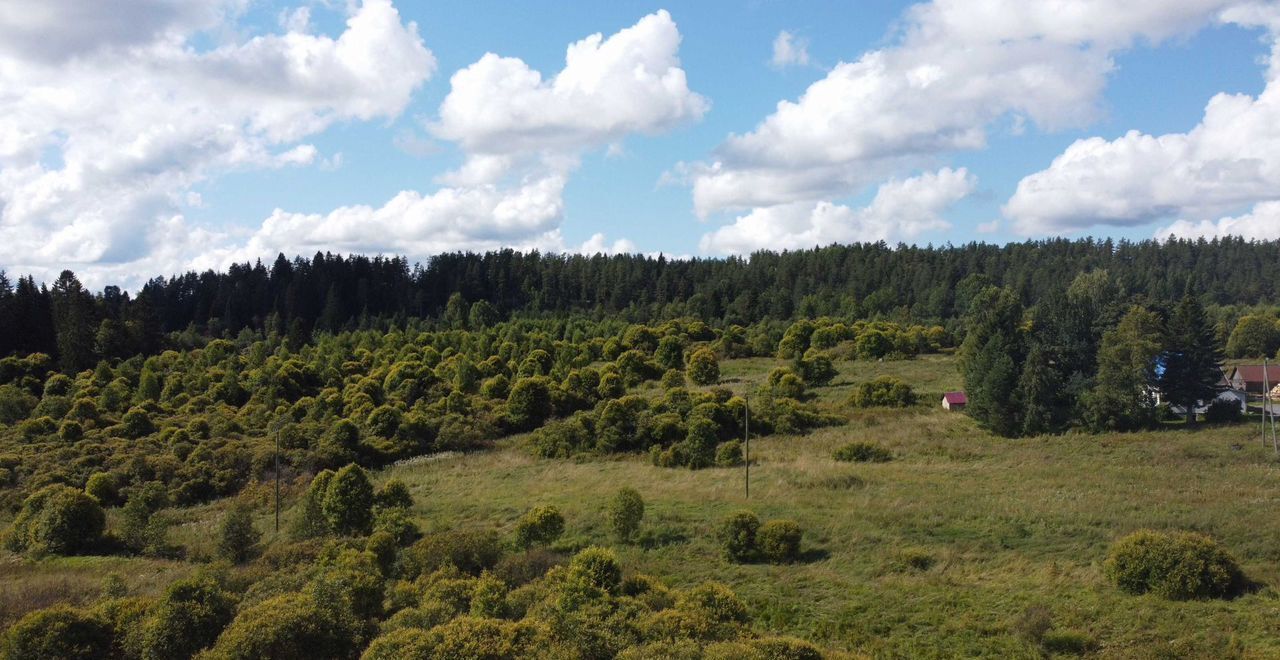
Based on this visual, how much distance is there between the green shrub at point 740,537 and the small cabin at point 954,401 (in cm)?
2543

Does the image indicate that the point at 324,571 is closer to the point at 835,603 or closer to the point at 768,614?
the point at 768,614

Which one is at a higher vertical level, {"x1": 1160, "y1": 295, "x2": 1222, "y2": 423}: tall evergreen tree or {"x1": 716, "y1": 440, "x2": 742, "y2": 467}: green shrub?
{"x1": 1160, "y1": 295, "x2": 1222, "y2": 423}: tall evergreen tree

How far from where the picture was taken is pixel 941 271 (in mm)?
105000

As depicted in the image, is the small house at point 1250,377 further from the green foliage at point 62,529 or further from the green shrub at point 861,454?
the green foliage at point 62,529

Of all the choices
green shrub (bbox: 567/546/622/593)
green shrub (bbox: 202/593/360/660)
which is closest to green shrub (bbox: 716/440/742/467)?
green shrub (bbox: 567/546/622/593)

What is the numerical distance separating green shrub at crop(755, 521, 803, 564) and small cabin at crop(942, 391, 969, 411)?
25040 millimetres

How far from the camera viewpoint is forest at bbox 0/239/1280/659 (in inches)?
598

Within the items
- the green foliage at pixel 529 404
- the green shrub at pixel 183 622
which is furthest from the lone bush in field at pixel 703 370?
the green shrub at pixel 183 622

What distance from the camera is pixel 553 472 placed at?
34125mm

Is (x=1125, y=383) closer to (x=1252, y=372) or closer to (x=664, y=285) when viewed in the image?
(x=1252, y=372)

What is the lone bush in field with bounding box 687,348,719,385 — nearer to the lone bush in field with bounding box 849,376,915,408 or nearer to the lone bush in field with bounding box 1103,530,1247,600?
the lone bush in field with bounding box 849,376,915,408

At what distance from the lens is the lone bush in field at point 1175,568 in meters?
16.3

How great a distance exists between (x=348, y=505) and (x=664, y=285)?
259 feet

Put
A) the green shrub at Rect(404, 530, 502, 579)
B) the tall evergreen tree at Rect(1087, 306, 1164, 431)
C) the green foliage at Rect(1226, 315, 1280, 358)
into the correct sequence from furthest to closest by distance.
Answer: the green foliage at Rect(1226, 315, 1280, 358) < the tall evergreen tree at Rect(1087, 306, 1164, 431) < the green shrub at Rect(404, 530, 502, 579)
